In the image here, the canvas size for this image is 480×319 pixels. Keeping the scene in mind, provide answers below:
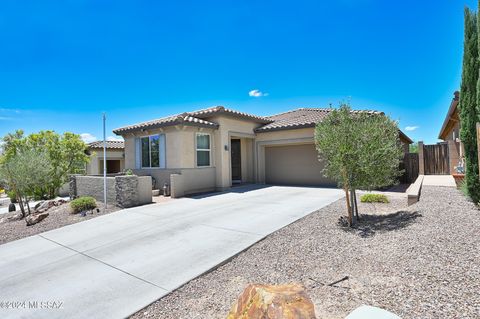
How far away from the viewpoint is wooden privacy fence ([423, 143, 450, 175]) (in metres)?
15.0

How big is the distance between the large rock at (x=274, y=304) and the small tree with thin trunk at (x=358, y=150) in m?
4.23

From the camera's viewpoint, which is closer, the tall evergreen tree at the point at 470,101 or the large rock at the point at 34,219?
the tall evergreen tree at the point at 470,101

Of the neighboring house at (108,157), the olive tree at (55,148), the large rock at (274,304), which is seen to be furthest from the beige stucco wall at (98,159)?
the large rock at (274,304)

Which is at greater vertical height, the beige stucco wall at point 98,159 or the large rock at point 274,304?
the beige stucco wall at point 98,159

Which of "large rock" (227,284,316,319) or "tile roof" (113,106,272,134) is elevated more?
"tile roof" (113,106,272,134)

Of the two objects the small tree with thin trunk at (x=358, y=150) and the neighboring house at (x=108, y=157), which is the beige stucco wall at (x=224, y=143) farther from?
the neighboring house at (x=108, y=157)

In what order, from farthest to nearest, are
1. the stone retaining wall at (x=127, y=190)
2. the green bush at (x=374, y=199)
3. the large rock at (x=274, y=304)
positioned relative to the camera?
the stone retaining wall at (x=127, y=190) → the green bush at (x=374, y=199) → the large rock at (x=274, y=304)

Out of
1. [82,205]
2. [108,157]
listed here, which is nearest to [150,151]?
[82,205]

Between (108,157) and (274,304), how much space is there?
26.5 meters

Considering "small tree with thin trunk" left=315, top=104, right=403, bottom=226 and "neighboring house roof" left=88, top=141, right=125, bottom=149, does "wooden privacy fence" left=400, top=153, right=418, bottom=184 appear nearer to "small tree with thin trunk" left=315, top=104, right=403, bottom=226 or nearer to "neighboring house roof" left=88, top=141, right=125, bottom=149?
"small tree with thin trunk" left=315, top=104, right=403, bottom=226

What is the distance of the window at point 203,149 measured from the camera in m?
13.7

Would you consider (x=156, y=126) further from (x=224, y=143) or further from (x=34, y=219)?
(x=34, y=219)

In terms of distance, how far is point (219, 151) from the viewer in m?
14.1

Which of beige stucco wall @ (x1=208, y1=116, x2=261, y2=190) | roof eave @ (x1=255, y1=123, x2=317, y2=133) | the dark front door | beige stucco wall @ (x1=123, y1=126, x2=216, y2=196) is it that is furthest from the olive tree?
roof eave @ (x1=255, y1=123, x2=317, y2=133)
